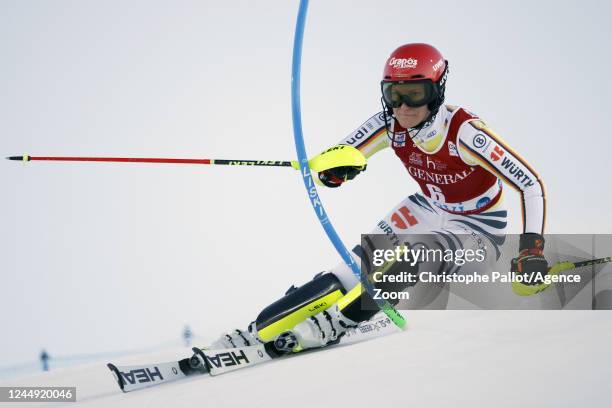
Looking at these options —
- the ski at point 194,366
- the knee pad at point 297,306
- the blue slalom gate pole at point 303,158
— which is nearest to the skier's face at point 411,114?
the blue slalom gate pole at point 303,158

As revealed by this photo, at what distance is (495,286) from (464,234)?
0.72 metres

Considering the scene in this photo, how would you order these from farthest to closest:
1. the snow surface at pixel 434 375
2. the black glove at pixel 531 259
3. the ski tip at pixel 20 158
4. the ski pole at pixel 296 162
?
the ski pole at pixel 296 162
the black glove at pixel 531 259
the ski tip at pixel 20 158
the snow surface at pixel 434 375

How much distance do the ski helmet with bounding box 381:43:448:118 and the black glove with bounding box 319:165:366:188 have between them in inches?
21.2

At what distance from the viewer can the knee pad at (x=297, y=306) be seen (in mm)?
4457

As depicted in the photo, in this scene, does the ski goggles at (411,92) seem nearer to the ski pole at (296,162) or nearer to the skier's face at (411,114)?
the skier's face at (411,114)

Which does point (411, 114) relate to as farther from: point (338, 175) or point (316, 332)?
point (316, 332)

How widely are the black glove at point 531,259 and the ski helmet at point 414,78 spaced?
1104 millimetres

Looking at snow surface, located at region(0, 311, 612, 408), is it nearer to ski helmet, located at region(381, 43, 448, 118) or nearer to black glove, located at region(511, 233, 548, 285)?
black glove, located at region(511, 233, 548, 285)

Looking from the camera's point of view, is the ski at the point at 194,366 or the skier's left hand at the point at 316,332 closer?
the ski at the point at 194,366

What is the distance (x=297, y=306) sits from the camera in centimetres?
448

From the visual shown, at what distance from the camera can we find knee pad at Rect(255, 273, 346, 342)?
4.46m

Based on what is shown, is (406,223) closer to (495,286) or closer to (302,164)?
(495,286)

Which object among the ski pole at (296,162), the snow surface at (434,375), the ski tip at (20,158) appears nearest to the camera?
the snow surface at (434,375)

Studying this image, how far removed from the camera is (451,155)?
4.55 m
